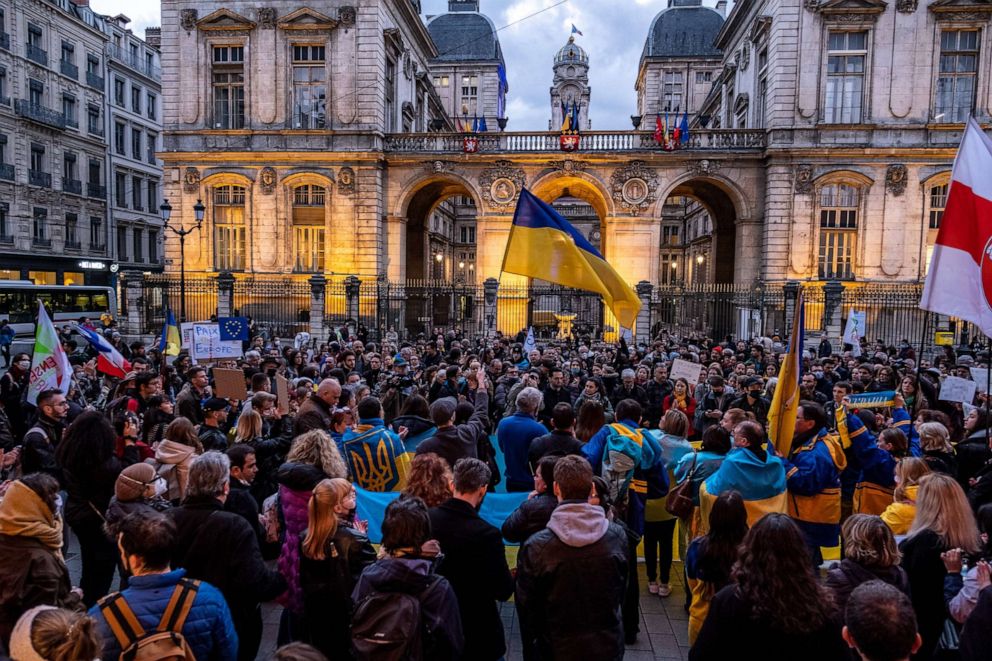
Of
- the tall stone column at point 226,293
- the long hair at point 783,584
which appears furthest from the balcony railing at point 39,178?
the long hair at point 783,584

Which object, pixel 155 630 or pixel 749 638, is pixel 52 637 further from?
pixel 749 638

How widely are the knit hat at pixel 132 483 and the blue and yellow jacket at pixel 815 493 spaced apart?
16.7ft

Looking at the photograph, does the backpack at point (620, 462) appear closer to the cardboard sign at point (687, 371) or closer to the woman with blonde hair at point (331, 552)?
the woman with blonde hair at point (331, 552)

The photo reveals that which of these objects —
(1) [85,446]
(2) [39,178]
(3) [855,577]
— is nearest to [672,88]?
(2) [39,178]

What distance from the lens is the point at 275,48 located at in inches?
1155

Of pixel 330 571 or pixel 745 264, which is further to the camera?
pixel 745 264

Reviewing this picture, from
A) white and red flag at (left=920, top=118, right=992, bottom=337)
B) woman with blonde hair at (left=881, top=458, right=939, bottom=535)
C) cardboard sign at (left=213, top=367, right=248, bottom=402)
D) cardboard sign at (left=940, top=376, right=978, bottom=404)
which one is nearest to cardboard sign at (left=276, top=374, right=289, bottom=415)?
cardboard sign at (left=213, top=367, right=248, bottom=402)

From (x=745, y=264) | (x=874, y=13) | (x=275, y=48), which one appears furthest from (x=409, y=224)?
(x=874, y=13)

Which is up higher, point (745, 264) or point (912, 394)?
point (745, 264)

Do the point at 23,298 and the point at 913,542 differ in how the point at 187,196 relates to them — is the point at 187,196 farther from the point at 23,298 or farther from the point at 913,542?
the point at 913,542

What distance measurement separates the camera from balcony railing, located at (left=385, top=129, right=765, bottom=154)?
2878 cm

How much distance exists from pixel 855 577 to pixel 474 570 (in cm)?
212

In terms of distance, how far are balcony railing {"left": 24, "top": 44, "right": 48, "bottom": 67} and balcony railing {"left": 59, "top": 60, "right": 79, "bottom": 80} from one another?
127 cm

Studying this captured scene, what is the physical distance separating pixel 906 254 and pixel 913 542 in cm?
2784
